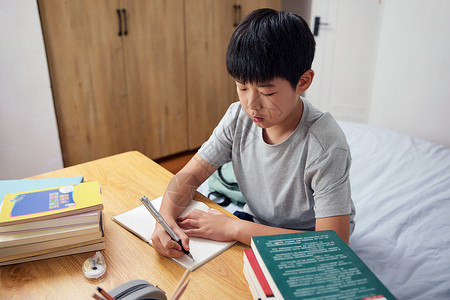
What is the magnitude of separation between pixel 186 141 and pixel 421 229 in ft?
6.81

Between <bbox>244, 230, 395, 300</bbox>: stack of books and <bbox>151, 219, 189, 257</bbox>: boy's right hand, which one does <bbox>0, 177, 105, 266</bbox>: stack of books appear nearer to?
<bbox>151, 219, 189, 257</bbox>: boy's right hand

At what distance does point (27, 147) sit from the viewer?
213cm

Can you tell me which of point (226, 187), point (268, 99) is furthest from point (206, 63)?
point (268, 99)

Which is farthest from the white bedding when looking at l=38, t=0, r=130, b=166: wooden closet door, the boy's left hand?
l=38, t=0, r=130, b=166: wooden closet door

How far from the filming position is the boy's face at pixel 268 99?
815mm

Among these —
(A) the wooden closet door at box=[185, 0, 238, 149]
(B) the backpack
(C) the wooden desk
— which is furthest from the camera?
(A) the wooden closet door at box=[185, 0, 238, 149]

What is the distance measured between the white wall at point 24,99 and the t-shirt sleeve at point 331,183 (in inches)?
71.2

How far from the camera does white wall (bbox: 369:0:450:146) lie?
1.93 metres

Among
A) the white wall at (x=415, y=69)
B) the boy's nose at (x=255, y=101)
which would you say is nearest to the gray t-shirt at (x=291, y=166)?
the boy's nose at (x=255, y=101)

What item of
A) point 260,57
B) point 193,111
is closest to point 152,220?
point 260,57

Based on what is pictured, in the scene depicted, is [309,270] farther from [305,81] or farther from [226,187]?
[226,187]

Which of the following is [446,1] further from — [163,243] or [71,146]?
[71,146]

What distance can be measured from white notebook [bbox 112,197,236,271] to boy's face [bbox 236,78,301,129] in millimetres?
289

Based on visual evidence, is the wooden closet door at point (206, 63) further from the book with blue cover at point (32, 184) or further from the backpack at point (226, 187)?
the book with blue cover at point (32, 184)
